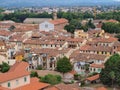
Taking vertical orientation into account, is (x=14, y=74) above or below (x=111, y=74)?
above

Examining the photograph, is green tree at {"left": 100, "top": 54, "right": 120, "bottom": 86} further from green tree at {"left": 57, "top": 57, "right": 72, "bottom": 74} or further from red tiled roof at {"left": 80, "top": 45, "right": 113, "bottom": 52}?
red tiled roof at {"left": 80, "top": 45, "right": 113, "bottom": 52}

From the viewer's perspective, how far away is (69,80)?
2869 centimetres

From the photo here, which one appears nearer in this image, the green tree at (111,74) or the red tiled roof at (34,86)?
the red tiled roof at (34,86)

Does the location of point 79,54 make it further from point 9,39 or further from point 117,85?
point 9,39

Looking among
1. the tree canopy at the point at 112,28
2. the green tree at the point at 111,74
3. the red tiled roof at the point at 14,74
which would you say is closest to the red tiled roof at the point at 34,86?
the red tiled roof at the point at 14,74

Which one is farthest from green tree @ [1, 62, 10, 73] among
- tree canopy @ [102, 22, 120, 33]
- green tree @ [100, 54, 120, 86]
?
tree canopy @ [102, 22, 120, 33]

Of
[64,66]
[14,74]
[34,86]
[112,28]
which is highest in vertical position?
[14,74]

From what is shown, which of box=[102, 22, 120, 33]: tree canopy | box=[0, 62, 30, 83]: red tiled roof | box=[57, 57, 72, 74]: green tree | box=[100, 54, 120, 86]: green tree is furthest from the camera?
box=[102, 22, 120, 33]: tree canopy

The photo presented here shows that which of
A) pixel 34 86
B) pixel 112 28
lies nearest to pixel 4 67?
pixel 34 86

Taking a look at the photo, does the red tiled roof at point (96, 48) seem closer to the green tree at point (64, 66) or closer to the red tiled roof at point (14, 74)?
the green tree at point (64, 66)

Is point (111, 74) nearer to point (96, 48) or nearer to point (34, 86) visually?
point (34, 86)

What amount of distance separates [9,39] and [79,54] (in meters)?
12.4

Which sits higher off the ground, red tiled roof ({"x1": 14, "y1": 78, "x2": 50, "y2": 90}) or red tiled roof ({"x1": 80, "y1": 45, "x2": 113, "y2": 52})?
red tiled roof ({"x1": 14, "y1": 78, "x2": 50, "y2": 90})

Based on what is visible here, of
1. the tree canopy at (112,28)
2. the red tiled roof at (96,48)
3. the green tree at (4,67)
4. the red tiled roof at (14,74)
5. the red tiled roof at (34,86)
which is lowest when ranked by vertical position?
the tree canopy at (112,28)
